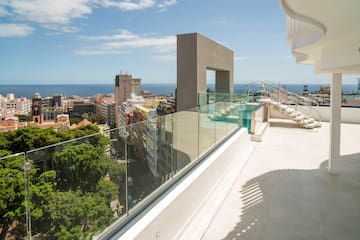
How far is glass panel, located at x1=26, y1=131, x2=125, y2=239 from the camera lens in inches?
65.2

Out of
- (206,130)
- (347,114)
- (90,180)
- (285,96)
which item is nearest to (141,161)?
(90,180)

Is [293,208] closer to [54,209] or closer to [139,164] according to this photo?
[139,164]

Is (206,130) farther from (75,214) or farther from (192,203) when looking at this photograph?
(75,214)

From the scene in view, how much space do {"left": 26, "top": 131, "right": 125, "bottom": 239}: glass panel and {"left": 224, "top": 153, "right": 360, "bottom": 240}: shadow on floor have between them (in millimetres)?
1940

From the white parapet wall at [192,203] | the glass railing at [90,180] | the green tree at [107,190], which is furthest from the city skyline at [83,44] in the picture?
the green tree at [107,190]

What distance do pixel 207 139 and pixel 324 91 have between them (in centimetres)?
1545

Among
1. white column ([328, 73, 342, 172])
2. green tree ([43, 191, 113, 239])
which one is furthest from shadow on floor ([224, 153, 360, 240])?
green tree ([43, 191, 113, 239])

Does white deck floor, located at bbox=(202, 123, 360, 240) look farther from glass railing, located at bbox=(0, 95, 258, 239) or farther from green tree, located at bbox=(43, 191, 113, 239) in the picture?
green tree, located at bbox=(43, 191, 113, 239)

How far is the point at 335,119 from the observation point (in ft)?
18.9

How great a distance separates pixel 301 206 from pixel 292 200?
24cm

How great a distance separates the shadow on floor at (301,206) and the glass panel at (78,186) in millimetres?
1940

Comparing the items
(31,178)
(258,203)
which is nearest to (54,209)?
(31,178)

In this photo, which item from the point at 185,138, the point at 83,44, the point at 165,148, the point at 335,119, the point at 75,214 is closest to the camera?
the point at 75,214

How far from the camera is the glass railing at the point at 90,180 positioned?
1524 millimetres
